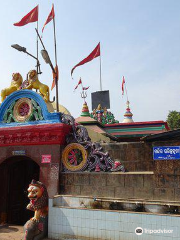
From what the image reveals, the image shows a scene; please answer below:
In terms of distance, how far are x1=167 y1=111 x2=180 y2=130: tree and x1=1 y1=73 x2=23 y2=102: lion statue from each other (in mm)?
27879

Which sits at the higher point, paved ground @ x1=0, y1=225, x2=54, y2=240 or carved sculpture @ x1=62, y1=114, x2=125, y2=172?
carved sculpture @ x1=62, y1=114, x2=125, y2=172

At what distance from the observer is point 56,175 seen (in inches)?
360

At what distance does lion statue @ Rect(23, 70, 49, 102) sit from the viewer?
10.6 meters

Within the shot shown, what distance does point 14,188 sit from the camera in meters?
11.2

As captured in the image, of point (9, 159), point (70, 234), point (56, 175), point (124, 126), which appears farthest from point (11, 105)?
point (124, 126)

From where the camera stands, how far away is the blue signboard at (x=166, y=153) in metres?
7.55

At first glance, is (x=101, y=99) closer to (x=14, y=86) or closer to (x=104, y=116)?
(x=104, y=116)

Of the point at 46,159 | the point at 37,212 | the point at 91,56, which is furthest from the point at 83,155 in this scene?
the point at 91,56

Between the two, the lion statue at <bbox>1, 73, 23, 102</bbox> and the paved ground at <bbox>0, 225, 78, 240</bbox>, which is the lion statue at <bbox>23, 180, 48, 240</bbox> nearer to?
the paved ground at <bbox>0, 225, 78, 240</bbox>

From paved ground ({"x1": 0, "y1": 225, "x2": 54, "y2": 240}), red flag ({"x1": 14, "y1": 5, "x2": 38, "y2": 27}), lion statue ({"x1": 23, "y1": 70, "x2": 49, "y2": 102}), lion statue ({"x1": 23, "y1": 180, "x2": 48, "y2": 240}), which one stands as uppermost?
red flag ({"x1": 14, "y1": 5, "x2": 38, "y2": 27})

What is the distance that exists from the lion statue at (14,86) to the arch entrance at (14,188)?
2.94 m

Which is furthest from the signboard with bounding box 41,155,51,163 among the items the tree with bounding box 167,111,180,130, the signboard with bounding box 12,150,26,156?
the tree with bounding box 167,111,180,130

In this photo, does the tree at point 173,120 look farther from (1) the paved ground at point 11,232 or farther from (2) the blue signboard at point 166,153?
Result: (1) the paved ground at point 11,232

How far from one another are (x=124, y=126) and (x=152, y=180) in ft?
32.7
